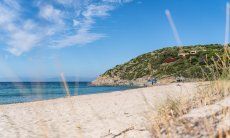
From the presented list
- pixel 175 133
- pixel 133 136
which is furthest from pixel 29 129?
pixel 175 133

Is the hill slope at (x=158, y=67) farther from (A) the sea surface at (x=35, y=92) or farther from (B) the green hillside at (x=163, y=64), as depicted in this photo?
(A) the sea surface at (x=35, y=92)

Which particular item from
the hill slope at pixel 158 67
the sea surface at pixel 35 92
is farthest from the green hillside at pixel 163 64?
the sea surface at pixel 35 92

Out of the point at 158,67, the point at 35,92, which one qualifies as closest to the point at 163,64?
the point at 158,67

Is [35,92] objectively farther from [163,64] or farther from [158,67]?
[163,64]

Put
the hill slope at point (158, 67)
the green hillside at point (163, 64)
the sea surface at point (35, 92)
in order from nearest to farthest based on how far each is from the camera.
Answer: the sea surface at point (35, 92) < the green hillside at point (163, 64) < the hill slope at point (158, 67)

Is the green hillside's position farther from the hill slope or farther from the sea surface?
the sea surface

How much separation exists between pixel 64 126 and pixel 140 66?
70.1m

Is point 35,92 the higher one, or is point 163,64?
point 163,64

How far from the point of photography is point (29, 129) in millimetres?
7719

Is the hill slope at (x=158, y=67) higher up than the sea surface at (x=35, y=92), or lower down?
higher up

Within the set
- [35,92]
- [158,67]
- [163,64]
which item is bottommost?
[35,92]

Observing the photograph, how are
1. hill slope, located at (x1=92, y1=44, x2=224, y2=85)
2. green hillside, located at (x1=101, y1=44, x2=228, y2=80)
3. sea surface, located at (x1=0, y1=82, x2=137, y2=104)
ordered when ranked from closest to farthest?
sea surface, located at (x1=0, y1=82, x2=137, y2=104)
green hillside, located at (x1=101, y1=44, x2=228, y2=80)
hill slope, located at (x1=92, y1=44, x2=224, y2=85)

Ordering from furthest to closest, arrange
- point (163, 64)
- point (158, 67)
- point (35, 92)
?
point (163, 64)
point (158, 67)
point (35, 92)

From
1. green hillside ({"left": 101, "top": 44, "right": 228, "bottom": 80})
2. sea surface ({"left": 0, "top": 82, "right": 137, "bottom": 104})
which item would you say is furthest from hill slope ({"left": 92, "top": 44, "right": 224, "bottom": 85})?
sea surface ({"left": 0, "top": 82, "right": 137, "bottom": 104})
